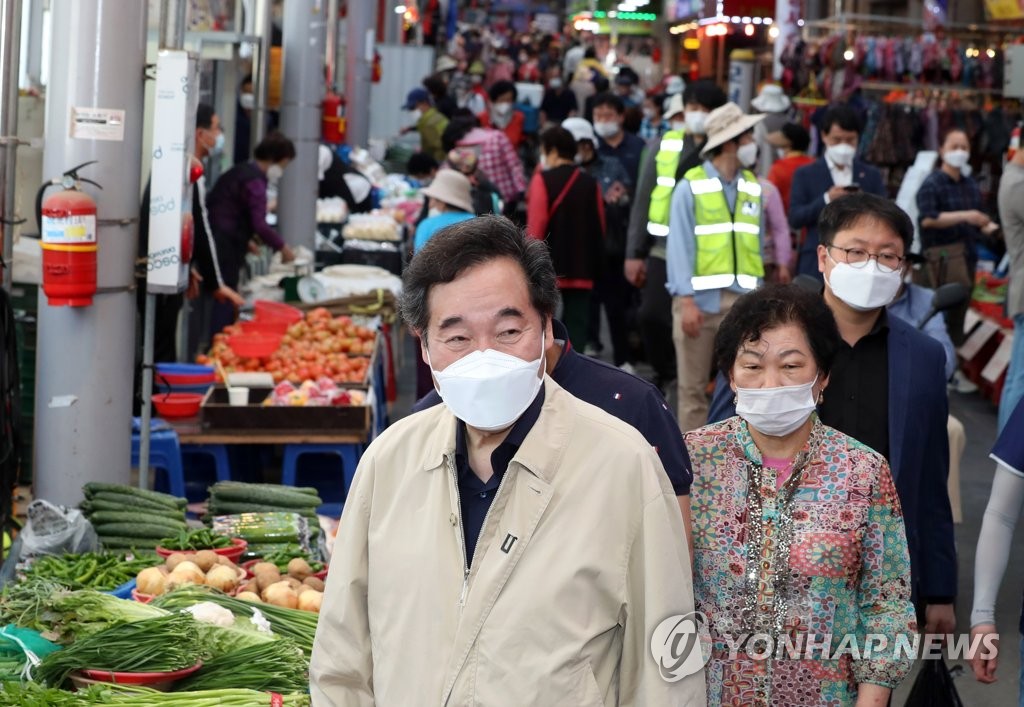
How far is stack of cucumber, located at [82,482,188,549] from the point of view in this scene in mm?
6141

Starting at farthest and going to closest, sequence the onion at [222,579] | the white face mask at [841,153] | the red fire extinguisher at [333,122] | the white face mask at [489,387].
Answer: the red fire extinguisher at [333,122]
the white face mask at [841,153]
the onion at [222,579]
the white face mask at [489,387]

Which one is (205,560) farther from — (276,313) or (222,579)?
(276,313)

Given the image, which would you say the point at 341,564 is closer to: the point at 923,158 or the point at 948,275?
the point at 948,275

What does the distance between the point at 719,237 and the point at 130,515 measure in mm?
3972

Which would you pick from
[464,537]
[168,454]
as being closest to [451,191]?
[168,454]

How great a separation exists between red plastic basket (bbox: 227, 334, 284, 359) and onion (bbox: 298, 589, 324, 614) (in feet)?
12.6

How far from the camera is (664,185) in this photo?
10156 millimetres

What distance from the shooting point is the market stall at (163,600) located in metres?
4.39

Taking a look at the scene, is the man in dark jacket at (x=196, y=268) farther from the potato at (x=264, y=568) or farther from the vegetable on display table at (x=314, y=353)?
Result: the potato at (x=264, y=568)

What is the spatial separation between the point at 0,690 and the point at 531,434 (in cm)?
233

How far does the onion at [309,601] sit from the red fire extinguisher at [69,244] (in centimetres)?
176

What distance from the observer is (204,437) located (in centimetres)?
773

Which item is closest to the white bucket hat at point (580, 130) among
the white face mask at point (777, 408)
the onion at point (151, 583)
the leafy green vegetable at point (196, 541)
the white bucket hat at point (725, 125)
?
the white bucket hat at point (725, 125)

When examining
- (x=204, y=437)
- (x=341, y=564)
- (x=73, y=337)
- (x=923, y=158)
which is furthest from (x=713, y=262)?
(x=341, y=564)
